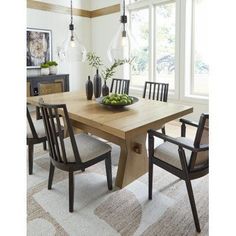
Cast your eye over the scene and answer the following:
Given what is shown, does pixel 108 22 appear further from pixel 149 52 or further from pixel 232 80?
pixel 232 80

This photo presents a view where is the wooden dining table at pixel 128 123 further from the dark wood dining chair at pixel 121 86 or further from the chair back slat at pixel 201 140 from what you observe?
the dark wood dining chair at pixel 121 86

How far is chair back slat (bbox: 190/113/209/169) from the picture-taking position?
1625 millimetres

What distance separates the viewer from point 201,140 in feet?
5.66

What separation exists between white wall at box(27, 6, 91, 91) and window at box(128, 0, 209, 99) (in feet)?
4.42

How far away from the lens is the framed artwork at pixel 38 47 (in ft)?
17.9

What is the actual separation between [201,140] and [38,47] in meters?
4.84

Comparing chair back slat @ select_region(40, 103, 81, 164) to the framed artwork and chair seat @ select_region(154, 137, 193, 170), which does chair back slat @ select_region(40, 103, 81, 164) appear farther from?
the framed artwork

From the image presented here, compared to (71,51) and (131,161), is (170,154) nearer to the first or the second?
(131,161)

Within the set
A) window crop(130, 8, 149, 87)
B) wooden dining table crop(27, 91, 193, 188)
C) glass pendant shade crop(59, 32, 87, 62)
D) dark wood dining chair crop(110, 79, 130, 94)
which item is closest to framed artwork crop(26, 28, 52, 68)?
glass pendant shade crop(59, 32, 87, 62)

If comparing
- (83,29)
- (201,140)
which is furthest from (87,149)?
(83,29)

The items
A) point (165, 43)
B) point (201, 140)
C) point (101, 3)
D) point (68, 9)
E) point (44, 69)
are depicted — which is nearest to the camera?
point (201, 140)

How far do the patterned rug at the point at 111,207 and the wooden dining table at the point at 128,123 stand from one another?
148 millimetres

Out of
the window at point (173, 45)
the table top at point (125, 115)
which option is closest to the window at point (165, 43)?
the window at point (173, 45)

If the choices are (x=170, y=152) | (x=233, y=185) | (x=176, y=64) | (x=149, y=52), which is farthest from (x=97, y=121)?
(x=149, y=52)
